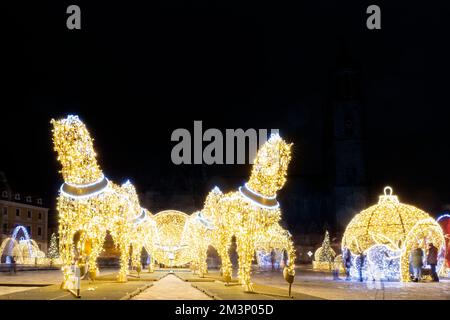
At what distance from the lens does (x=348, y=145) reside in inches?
2918

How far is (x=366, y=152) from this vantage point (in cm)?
7381

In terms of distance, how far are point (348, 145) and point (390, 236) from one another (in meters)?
47.8

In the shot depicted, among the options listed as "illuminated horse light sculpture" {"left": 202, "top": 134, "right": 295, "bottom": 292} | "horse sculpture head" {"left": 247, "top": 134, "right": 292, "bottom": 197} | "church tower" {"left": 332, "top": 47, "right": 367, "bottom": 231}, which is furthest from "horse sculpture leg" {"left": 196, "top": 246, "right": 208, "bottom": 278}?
"church tower" {"left": 332, "top": 47, "right": 367, "bottom": 231}

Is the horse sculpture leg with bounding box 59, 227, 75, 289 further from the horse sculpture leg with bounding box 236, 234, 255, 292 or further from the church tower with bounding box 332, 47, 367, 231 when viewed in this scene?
the church tower with bounding box 332, 47, 367, 231

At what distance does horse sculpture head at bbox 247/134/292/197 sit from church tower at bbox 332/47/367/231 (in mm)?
57476

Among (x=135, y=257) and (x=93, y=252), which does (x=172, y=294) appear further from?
(x=135, y=257)

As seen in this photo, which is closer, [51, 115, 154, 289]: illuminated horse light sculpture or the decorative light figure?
[51, 115, 154, 289]: illuminated horse light sculpture

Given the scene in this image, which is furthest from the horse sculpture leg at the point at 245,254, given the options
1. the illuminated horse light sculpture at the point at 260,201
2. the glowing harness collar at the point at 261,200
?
the glowing harness collar at the point at 261,200

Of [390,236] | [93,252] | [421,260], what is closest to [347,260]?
[390,236]

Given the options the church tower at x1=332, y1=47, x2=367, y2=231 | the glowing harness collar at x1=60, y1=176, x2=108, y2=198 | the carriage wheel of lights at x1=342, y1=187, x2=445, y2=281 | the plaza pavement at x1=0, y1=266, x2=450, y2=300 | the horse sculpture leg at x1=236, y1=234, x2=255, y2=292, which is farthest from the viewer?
the church tower at x1=332, y1=47, x2=367, y2=231

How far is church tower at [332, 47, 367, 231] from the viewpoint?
73.6 m

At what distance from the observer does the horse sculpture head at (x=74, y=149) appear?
17.0 meters
